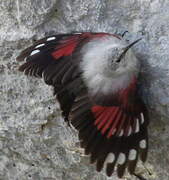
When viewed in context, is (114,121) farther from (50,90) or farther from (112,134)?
(50,90)

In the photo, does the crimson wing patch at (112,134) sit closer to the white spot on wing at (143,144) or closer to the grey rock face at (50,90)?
the white spot on wing at (143,144)

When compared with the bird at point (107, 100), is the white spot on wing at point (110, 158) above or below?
below

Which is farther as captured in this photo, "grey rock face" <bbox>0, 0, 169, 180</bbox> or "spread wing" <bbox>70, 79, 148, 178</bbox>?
"grey rock face" <bbox>0, 0, 169, 180</bbox>

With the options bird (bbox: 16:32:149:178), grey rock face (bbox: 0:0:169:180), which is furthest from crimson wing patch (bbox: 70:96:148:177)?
grey rock face (bbox: 0:0:169:180)

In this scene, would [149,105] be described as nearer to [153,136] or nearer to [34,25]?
[153,136]

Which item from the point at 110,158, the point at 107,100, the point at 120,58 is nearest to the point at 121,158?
the point at 110,158

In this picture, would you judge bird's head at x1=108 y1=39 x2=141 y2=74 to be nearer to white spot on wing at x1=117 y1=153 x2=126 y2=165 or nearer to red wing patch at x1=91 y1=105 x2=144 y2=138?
red wing patch at x1=91 y1=105 x2=144 y2=138

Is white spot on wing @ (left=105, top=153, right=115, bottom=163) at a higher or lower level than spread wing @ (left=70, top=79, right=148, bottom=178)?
lower

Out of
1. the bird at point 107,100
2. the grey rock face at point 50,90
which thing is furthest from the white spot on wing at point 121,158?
the grey rock face at point 50,90
